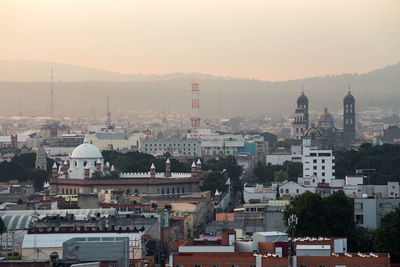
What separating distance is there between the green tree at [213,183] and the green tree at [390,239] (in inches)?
1548

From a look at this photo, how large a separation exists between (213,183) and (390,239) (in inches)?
1683

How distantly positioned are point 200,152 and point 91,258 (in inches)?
5149

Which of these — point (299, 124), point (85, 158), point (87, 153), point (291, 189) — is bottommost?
point (291, 189)

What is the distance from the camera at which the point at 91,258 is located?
3038 cm

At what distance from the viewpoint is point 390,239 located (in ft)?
133

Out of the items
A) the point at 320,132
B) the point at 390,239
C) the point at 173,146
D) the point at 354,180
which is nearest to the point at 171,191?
the point at 354,180

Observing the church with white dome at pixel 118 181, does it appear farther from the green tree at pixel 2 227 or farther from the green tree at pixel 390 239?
the green tree at pixel 390 239

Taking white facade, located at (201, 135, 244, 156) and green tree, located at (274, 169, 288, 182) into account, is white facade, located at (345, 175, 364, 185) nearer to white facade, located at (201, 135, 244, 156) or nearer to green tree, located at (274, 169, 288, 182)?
green tree, located at (274, 169, 288, 182)

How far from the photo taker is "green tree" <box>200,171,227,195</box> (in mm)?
81875

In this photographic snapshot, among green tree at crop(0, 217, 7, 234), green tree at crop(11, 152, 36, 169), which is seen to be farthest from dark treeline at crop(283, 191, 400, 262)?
green tree at crop(11, 152, 36, 169)

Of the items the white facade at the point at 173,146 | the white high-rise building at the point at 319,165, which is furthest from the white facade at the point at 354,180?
the white facade at the point at 173,146

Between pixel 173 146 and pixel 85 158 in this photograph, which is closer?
pixel 85 158

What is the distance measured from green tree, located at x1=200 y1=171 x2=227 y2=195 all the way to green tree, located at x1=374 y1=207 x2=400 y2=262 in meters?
39.3

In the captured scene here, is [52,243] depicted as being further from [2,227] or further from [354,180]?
[354,180]
